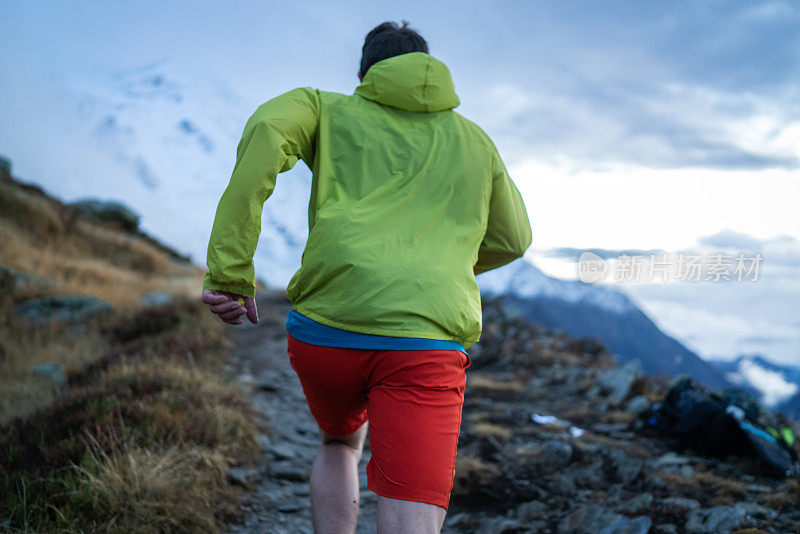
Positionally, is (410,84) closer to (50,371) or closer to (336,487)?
(336,487)

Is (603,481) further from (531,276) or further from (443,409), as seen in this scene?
(531,276)

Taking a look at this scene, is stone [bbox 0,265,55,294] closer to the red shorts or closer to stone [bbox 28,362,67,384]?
stone [bbox 28,362,67,384]

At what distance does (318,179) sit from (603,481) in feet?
9.43

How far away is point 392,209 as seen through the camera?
1.47 m

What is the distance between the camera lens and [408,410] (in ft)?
4.58

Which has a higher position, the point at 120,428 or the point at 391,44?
the point at 391,44

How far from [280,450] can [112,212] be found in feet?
59.4

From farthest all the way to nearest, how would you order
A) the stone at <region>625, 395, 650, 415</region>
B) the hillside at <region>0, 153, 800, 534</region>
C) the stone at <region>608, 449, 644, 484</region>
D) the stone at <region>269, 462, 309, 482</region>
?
the stone at <region>625, 395, 650, 415</region>
the stone at <region>269, 462, 309, 482</region>
the stone at <region>608, 449, 644, 484</region>
the hillside at <region>0, 153, 800, 534</region>

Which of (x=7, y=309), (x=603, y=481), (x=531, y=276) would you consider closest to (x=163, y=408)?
(x=603, y=481)

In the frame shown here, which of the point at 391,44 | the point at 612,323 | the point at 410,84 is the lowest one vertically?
the point at 612,323

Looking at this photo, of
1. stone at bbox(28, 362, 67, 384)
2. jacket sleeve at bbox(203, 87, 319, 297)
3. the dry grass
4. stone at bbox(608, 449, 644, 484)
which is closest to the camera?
jacket sleeve at bbox(203, 87, 319, 297)

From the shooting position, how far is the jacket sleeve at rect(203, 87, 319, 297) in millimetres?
1498

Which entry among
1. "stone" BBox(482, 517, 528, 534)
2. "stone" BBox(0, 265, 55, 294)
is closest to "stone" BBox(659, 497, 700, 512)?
"stone" BBox(482, 517, 528, 534)

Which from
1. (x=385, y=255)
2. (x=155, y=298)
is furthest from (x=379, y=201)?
(x=155, y=298)
